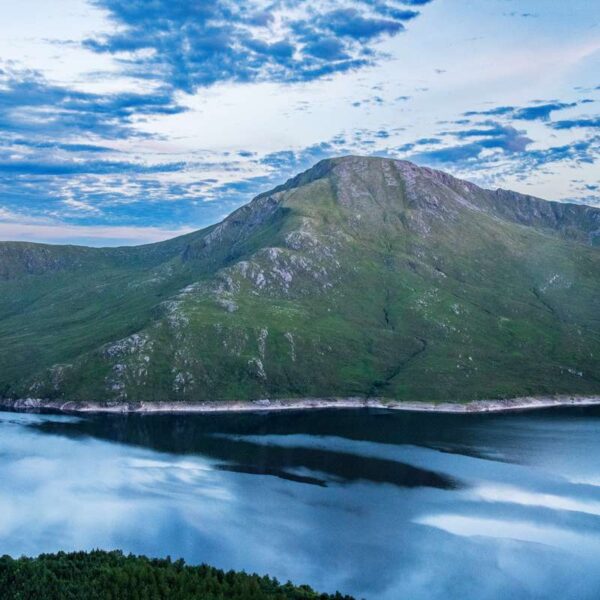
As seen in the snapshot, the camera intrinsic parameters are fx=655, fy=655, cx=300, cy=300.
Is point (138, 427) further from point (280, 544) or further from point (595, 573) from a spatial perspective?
point (595, 573)

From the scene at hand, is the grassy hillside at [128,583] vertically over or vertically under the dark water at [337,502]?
over

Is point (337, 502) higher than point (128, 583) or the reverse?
the reverse

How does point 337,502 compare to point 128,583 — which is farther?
point 337,502

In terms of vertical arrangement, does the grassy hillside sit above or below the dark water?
above

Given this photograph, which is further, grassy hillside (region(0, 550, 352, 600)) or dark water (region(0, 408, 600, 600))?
dark water (region(0, 408, 600, 600))

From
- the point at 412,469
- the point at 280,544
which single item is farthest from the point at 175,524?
the point at 412,469
